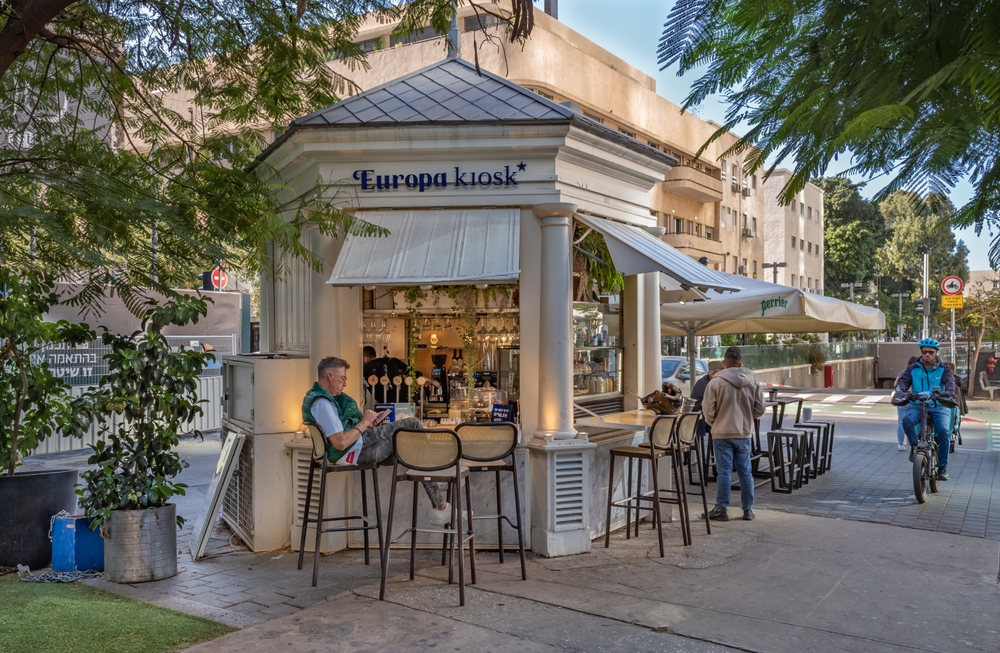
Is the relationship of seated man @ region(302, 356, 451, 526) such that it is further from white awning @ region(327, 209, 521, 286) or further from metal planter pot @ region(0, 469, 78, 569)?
metal planter pot @ region(0, 469, 78, 569)

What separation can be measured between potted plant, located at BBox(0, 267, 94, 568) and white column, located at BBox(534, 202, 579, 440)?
147 inches

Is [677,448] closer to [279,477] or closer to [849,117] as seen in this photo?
[279,477]

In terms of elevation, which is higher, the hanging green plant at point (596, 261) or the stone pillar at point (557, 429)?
the hanging green plant at point (596, 261)

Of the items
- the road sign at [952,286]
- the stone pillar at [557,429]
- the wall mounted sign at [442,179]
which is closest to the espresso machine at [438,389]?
the stone pillar at [557,429]

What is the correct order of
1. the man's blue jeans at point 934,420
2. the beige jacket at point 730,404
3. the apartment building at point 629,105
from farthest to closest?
the apartment building at point 629,105 < the man's blue jeans at point 934,420 < the beige jacket at point 730,404

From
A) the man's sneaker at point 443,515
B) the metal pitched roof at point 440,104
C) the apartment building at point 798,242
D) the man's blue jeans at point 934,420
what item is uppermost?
the apartment building at point 798,242

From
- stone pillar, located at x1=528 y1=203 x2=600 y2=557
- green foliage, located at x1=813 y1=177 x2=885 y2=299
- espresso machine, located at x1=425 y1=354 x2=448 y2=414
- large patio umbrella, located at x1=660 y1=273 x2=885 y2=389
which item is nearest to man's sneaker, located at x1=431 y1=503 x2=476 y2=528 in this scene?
stone pillar, located at x1=528 y1=203 x2=600 y2=557

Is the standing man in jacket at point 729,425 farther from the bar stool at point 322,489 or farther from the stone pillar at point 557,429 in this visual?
the bar stool at point 322,489

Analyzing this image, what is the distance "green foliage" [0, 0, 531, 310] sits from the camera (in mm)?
5293

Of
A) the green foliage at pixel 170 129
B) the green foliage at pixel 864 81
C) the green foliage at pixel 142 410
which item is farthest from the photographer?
the green foliage at pixel 142 410

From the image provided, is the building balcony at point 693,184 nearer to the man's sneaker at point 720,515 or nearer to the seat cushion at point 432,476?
the man's sneaker at point 720,515

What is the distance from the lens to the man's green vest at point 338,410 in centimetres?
647

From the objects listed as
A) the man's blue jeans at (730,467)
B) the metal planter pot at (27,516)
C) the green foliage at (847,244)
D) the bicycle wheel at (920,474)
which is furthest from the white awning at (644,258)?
the green foliage at (847,244)

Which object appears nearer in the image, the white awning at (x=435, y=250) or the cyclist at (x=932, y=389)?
the white awning at (x=435, y=250)
